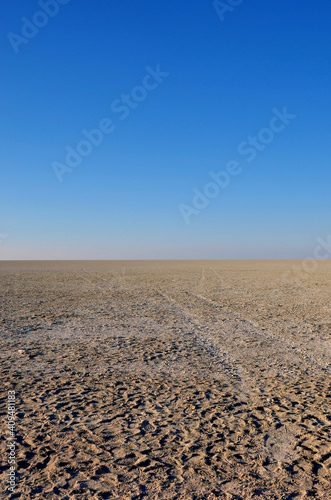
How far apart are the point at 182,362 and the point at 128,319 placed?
14.4 feet

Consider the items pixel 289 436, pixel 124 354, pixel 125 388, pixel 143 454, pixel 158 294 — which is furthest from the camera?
pixel 158 294

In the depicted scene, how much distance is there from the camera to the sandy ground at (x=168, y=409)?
330cm

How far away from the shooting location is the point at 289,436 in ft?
13.4

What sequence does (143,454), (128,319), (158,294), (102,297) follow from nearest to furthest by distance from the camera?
(143,454)
(128,319)
(102,297)
(158,294)

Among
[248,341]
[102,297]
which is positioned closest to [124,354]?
[248,341]

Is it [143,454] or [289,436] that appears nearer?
[143,454]

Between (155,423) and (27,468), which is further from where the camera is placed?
(155,423)

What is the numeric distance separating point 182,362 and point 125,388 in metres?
1.58

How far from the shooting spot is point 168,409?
480cm

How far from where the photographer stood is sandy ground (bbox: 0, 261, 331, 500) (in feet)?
10.8

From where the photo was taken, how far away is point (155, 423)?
4.40 metres

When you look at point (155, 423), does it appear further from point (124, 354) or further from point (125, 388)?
point (124, 354)

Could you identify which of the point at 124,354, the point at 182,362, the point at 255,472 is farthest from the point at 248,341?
the point at 255,472

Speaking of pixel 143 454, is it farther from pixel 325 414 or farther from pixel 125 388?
pixel 325 414
